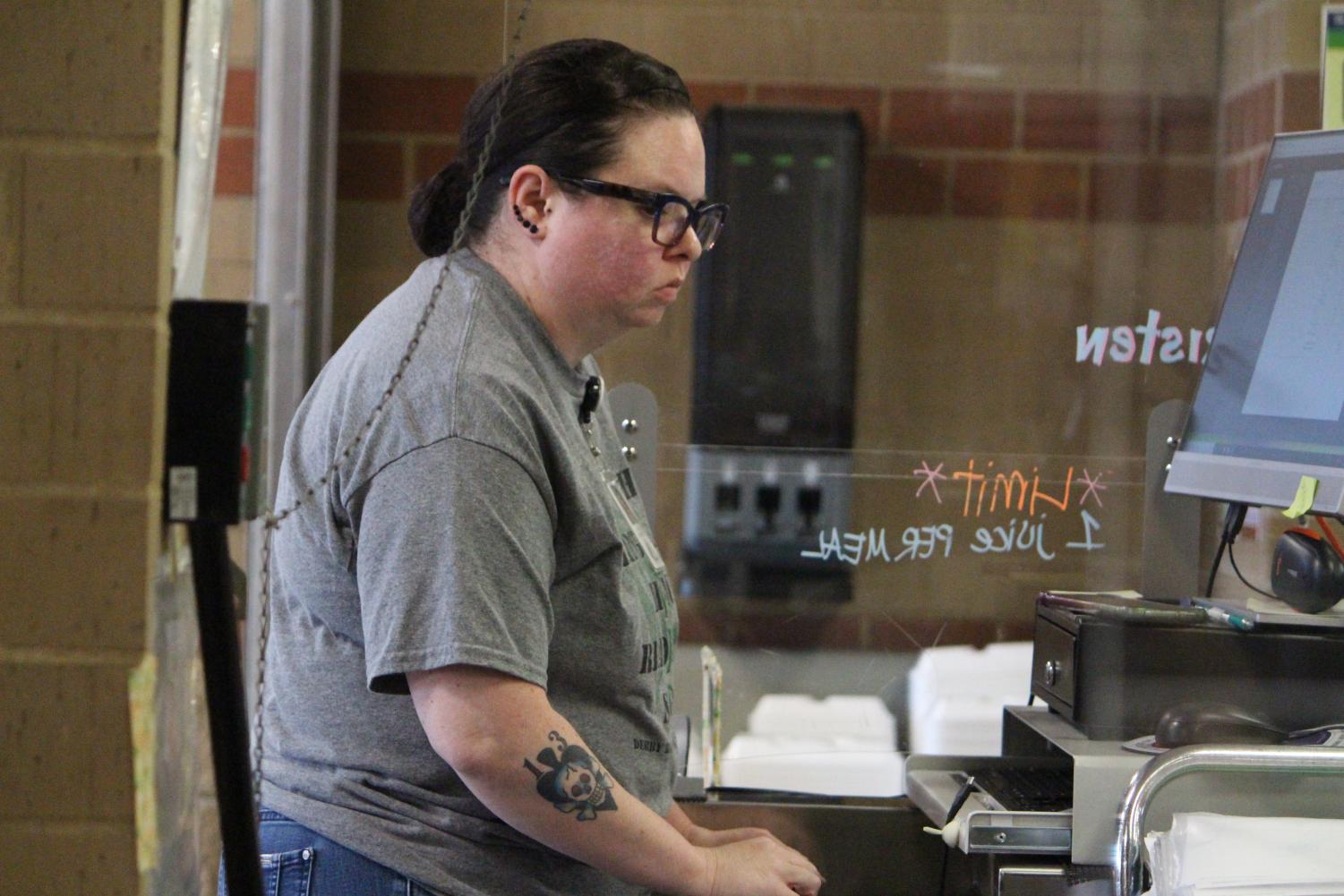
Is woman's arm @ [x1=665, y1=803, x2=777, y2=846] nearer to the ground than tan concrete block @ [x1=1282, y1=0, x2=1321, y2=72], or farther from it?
nearer to the ground

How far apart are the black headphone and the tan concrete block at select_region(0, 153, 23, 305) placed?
139cm

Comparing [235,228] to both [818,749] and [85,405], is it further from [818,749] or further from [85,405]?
[85,405]

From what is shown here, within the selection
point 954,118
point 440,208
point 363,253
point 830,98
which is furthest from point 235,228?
point 954,118

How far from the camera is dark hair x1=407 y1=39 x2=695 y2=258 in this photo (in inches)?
50.7

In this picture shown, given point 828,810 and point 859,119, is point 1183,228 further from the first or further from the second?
point 828,810

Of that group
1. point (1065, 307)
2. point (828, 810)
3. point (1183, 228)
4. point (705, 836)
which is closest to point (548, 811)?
point (705, 836)

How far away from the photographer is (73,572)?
706 millimetres

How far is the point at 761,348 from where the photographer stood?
7.12ft

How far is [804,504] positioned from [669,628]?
78 centimetres

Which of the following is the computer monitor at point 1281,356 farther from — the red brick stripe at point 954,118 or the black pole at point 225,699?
the black pole at point 225,699

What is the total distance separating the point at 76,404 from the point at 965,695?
5.38 feet

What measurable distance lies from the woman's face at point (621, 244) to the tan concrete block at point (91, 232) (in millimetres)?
591

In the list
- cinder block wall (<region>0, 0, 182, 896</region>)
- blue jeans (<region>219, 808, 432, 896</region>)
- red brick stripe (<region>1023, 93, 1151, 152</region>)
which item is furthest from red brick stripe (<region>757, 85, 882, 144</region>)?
cinder block wall (<region>0, 0, 182, 896</region>)

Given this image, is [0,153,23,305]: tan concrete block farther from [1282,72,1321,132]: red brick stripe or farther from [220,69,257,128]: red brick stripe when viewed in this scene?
[1282,72,1321,132]: red brick stripe
